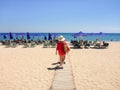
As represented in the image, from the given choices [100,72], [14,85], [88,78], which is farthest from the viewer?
[100,72]

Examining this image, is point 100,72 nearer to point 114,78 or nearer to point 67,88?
point 114,78

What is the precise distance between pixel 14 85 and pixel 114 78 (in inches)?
156

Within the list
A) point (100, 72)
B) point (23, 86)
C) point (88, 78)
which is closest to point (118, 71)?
point (100, 72)

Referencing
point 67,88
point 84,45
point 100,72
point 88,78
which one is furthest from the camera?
point 84,45

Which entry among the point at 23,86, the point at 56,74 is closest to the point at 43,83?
the point at 23,86

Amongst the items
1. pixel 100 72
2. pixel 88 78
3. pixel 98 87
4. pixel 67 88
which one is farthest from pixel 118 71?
pixel 67 88

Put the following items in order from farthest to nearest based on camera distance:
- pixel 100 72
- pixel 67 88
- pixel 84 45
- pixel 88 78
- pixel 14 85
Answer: pixel 84 45, pixel 100 72, pixel 88 78, pixel 14 85, pixel 67 88

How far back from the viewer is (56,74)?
886 centimetres

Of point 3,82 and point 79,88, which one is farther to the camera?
point 3,82

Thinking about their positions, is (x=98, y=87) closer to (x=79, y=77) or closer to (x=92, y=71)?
(x=79, y=77)

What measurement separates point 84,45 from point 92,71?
1265 cm

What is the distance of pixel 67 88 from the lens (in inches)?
266

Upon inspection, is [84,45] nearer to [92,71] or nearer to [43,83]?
[92,71]

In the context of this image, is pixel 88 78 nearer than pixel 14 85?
No
